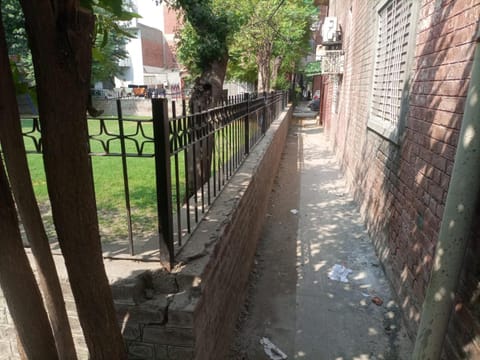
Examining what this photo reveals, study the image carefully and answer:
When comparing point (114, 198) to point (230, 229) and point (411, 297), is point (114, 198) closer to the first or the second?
point (230, 229)

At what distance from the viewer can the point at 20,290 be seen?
137 cm

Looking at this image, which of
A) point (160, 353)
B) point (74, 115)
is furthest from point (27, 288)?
point (160, 353)

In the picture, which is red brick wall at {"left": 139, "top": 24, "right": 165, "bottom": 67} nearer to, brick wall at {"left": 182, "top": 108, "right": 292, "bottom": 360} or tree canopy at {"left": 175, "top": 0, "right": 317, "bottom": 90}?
tree canopy at {"left": 175, "top": 0, "right": 317, "bottom": 90}

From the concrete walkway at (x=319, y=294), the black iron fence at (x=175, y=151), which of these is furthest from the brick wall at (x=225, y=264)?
the concrete walkway at (x=319, y=294)

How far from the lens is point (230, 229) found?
Result: 293cm

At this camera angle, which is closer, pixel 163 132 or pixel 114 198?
pixel 163 132

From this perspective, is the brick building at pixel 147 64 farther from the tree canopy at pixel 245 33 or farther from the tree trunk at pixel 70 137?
the tree trunk at pixel 70 137

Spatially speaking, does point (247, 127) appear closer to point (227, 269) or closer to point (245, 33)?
point (227, 269)

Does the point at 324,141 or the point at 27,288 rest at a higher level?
the point at 27,288

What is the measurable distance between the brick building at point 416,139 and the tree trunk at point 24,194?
2.26 meters

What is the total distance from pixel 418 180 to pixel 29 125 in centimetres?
1369

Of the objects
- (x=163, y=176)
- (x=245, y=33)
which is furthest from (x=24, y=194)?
(x=245, y=33)

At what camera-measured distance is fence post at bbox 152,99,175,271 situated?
2.01m

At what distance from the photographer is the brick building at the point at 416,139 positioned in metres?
2.41
